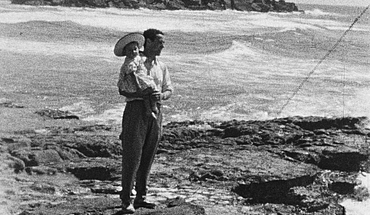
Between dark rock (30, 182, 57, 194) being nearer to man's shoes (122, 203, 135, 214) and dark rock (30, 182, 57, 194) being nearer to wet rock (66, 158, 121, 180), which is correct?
wet rock (66, 158, 121, 180)

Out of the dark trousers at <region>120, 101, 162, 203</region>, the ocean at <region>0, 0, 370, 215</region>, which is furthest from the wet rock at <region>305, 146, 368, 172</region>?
the ocean at <region>0, 0, 370, 215</region>

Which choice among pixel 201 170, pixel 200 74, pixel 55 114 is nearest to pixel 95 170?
pixel 201 170

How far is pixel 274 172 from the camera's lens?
625cm

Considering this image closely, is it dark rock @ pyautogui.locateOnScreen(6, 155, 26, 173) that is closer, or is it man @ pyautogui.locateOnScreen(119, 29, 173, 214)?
man @ pyautogui.locateOnScreen(119, 29, 173, 214)

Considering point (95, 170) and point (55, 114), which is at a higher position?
point (95, 170)

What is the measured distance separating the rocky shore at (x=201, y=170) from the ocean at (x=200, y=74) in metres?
3.69

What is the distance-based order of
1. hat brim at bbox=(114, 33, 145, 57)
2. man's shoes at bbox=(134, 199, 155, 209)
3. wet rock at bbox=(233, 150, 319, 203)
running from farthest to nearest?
wet rock at bbox=(233, 150, 319, 203), man's shoes at bbox=(134, 199, 155, 209), hat brim at bbox=(114, 33, 145, 57)

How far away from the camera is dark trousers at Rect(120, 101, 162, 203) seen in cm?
438

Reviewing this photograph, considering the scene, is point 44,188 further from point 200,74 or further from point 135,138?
point 200,74

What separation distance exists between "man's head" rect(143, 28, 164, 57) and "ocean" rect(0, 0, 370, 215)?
661cm

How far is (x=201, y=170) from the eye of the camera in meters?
6.27

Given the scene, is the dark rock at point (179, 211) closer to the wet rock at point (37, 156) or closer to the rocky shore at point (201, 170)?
the rocky shore at point (201, 170)

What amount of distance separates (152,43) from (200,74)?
569 inches

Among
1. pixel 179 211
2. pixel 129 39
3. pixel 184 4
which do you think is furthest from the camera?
pixel 184 4
